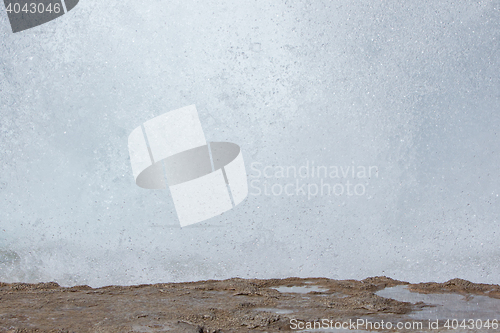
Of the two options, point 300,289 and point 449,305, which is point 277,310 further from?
point 449,305

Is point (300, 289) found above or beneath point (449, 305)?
above

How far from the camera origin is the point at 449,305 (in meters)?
2.03

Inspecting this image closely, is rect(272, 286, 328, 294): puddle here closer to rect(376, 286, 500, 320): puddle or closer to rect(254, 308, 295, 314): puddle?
rect(254, 308, 295, 314): puddle

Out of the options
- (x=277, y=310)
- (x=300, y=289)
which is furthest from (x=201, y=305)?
(x=300, y=289)

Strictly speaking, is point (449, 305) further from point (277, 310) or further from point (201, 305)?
point (201, 305)

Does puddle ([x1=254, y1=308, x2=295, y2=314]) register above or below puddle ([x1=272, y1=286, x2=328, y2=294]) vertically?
below

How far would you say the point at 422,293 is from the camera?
211 centimetres

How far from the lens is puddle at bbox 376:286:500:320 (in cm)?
196

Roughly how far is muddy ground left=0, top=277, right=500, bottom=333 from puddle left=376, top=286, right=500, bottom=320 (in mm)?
34

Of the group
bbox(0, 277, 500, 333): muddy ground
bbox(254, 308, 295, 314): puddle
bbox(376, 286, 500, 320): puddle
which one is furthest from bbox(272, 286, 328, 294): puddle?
bbox(376, 286, 500, 320): puddle

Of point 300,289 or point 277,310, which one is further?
point 300,289

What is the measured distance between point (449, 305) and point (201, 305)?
128 cm

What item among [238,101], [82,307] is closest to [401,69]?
[238,101]

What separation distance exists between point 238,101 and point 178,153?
1.46ft
